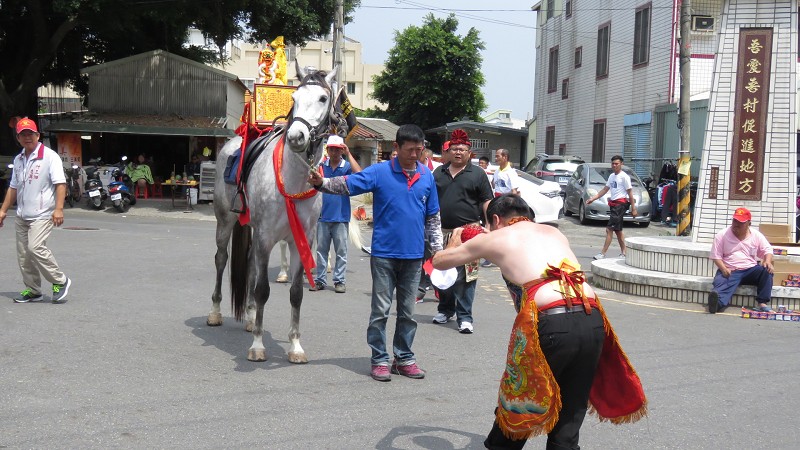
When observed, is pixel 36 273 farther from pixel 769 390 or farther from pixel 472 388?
pixel 769 390

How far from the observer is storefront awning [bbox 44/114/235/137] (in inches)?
940

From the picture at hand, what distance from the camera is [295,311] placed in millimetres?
7008

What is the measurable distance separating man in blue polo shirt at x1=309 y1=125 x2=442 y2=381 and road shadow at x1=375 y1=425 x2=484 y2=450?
3.79ft

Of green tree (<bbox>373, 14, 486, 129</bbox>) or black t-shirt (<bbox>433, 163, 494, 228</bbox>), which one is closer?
black t-shirt (<bbox>433, 163, 494, 228</bbox>)

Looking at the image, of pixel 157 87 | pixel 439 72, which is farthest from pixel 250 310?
pixel 439 72

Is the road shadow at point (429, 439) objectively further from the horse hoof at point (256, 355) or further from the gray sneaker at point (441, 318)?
the gray sneaker at point (441, 318)

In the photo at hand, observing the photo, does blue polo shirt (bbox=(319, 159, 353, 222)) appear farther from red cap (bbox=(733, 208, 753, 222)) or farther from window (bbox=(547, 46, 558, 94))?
window (bbox=(547, 46, 558, 94))

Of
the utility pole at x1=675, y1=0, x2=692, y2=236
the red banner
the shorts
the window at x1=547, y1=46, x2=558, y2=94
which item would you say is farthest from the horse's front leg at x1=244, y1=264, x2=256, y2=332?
the window at x1=547, y1=46, x2=558, y2=94

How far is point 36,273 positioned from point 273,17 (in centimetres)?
1827

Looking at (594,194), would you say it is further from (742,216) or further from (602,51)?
(742,216)

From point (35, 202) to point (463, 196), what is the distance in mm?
4589

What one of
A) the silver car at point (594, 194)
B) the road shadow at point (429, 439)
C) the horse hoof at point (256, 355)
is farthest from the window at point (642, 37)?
the road shadow at point (429, 439)

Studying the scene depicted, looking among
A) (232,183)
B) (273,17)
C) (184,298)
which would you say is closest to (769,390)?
(232,183)

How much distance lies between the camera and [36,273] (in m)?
8.88
